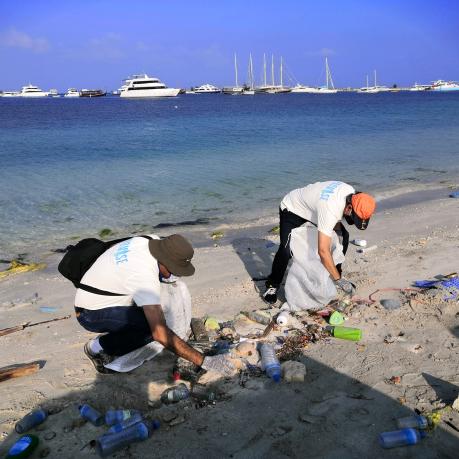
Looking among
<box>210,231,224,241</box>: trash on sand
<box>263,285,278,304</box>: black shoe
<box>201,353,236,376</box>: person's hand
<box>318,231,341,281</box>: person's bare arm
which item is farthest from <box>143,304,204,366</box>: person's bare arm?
<box>210,231,224,241</box>: trash on sand

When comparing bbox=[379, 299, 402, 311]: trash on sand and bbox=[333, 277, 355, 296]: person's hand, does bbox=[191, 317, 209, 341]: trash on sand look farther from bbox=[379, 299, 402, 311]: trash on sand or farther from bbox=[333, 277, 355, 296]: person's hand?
bbox=[379, 299, 402, 311]: trash on sand

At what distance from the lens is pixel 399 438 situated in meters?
3.06

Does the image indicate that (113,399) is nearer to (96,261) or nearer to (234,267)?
(96,261)

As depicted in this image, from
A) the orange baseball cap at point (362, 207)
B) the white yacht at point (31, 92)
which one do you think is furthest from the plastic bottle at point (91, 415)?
the white yacht at point (31, 92)

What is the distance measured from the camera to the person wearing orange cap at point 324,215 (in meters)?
4.45

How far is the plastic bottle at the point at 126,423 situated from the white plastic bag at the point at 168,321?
2.13ft

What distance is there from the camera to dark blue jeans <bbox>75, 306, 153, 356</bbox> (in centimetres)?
387

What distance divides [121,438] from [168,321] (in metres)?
1.18

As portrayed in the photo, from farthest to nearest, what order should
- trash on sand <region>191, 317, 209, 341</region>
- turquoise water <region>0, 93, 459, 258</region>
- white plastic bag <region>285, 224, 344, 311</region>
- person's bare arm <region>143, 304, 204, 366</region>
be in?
turquoise water <region>0, 93, 459, 258</region>
white plastic bag <region>285, 224, 344, 311</region>
trash on sand <region>191, 317, 209, 341</region>
person's bare arm <region>143, 304, 204, 366</region>

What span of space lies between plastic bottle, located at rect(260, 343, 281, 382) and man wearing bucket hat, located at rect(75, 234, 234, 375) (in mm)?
290

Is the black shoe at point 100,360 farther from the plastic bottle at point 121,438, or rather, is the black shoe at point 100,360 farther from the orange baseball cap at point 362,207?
the orange baseball cap at point 362,207

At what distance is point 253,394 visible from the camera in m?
3.65

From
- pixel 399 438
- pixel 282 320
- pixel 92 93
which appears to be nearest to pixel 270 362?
pixel 282 320

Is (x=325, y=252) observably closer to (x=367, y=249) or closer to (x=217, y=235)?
(x=367, y=249)
